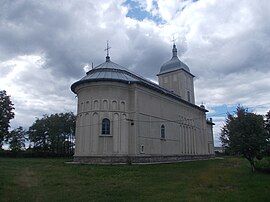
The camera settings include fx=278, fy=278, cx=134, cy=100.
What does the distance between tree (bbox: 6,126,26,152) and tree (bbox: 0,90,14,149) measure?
11779mm

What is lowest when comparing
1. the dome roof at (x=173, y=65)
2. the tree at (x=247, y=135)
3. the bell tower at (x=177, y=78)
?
the tree at (x=247, y=135)

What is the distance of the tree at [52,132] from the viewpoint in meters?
60.5

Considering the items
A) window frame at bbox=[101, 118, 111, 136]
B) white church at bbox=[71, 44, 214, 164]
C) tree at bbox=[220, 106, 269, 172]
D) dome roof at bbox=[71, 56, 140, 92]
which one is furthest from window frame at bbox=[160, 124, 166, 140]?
tree at bbox=[220, 106, 269, 172]

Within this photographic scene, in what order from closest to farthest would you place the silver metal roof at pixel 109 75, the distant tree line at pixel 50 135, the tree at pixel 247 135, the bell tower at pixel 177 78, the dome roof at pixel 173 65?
the tree at pixel 247 135
the silver metal roof at pixel 109 75
the bell tower at pixel 177 78
the dome roof at pixel 173 65
the distant tree line at pixel 50 135

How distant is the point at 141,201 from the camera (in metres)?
10.2

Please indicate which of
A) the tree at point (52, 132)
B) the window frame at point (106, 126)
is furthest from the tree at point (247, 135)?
the tree at point (52, 132)

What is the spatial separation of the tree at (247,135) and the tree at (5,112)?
40590mm

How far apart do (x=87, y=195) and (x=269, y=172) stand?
1313 cm

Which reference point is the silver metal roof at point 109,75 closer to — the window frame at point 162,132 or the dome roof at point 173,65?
the window frame at point 162,132

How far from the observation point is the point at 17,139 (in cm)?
6419

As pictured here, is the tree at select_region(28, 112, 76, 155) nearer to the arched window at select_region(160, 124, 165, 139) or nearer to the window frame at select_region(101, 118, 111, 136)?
the arched window at select_region(160, 124, 165, 139)

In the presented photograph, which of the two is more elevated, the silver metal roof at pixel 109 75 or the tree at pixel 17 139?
the silver metal roof at pixel 109 75

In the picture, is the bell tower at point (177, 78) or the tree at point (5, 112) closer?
the tree at point (5, 112)

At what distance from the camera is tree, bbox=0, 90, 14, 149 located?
1891 inches
